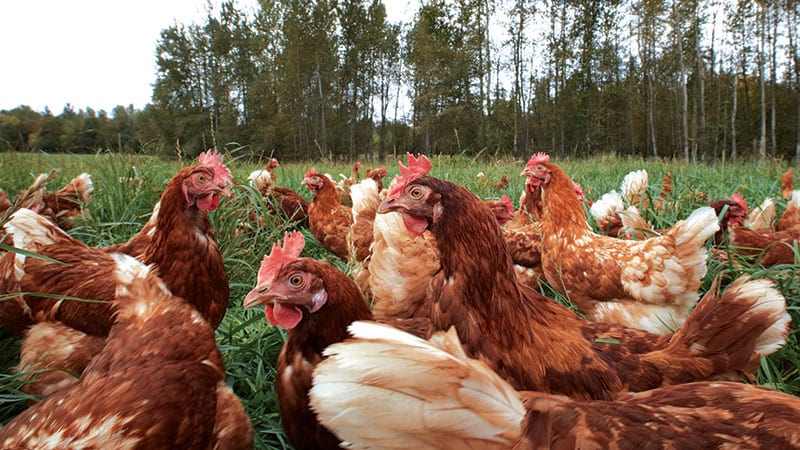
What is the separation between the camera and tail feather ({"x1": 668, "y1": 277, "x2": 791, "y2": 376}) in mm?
1421

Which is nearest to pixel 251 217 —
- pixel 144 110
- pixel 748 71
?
pixel 144 110

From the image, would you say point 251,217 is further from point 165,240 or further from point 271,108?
point 271,108

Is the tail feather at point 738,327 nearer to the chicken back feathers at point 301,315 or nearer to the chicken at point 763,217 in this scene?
the chicken back feathers at point 301,315

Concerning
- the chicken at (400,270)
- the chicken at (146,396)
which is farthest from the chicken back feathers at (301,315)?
the chicken at (400,270)

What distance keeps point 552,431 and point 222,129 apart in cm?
2502

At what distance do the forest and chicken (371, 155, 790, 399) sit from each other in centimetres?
1615

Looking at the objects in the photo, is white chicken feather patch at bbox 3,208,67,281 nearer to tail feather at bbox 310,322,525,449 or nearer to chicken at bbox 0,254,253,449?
chicken at bbox 0,254,253,449

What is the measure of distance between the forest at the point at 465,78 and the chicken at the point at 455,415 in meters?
16.9

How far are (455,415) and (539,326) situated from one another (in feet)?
3.33

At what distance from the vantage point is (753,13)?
17.0 meters

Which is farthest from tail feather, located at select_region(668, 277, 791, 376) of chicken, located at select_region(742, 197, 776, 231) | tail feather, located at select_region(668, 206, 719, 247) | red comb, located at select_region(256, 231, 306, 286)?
chicken, located at select_region(742, 197, 776, 231)

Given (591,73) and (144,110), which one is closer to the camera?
(591,73)

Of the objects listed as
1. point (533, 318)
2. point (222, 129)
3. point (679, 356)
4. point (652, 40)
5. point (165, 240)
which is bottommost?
point (679, 356)

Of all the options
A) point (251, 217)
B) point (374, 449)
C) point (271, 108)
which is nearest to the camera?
point (374, 449)
